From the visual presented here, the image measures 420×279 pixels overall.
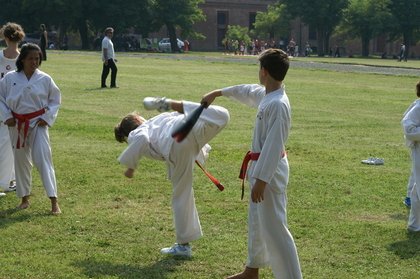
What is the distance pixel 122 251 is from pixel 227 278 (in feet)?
4.49

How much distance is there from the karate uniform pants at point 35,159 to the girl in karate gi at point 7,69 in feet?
3.34

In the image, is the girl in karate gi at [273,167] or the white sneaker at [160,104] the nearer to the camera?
the girl in karate gi at [273,167]

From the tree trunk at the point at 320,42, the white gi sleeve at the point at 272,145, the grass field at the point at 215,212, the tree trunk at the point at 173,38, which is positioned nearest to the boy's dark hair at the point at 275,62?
the white gi sleeve at the point at 272,145

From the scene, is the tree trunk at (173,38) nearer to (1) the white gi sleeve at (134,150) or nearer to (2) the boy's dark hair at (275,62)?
(1) the white gi sleeve at (134,150)

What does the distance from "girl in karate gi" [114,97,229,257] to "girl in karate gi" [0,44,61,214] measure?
2.11 m

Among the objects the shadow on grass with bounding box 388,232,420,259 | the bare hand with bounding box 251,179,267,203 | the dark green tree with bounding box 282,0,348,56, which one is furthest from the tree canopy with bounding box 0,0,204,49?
the bare hand with bounding box 251,179,267,203

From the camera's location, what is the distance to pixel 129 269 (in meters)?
7.68

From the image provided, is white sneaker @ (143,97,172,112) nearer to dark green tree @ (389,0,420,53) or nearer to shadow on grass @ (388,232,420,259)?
shadow on grass @ (388,232,420,259)

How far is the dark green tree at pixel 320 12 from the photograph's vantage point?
98.2 metres

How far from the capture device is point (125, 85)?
30203mm

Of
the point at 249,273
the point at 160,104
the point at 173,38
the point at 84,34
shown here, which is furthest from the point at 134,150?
the point at 173,38

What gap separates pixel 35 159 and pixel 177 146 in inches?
113

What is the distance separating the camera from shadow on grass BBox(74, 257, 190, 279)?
7.48 m

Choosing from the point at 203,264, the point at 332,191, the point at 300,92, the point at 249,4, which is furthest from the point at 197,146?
the point at 249,4
